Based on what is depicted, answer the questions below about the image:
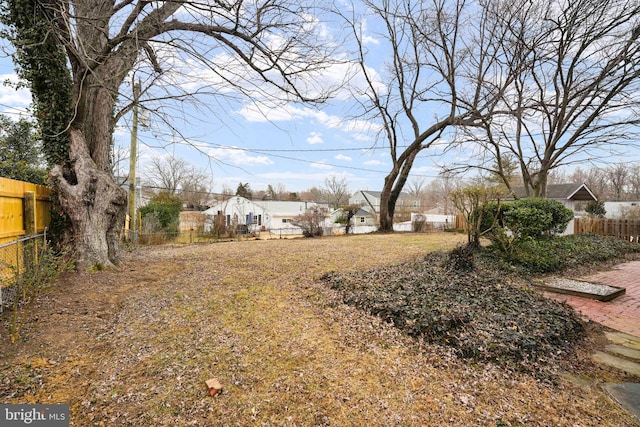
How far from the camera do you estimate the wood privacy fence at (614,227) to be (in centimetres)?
1022

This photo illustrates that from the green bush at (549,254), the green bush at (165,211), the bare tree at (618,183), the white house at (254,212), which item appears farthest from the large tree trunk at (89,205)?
the bare tree at (618,183)

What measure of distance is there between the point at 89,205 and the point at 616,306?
298 inches

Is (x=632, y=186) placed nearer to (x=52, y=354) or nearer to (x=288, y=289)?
(x=288, y=289)

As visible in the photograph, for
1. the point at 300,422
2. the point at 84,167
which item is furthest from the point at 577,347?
the point at 84,167

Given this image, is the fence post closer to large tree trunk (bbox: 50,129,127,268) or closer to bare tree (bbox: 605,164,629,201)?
large tree trunk (bbox: 50,129,127,268)

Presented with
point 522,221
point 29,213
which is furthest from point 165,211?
point 522,221

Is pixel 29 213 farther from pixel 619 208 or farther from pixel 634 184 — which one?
pixel 634 184

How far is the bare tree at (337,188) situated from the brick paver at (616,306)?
119ft

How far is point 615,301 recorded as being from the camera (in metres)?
3.90

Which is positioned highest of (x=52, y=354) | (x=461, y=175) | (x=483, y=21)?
(x=483, y=21)

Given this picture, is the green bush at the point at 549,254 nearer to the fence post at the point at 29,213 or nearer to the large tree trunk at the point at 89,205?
the large tree trunk at the point at 89,205

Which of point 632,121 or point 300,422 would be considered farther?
point 632,121

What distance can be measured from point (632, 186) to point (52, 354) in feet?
150

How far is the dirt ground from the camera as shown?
1.77 m
